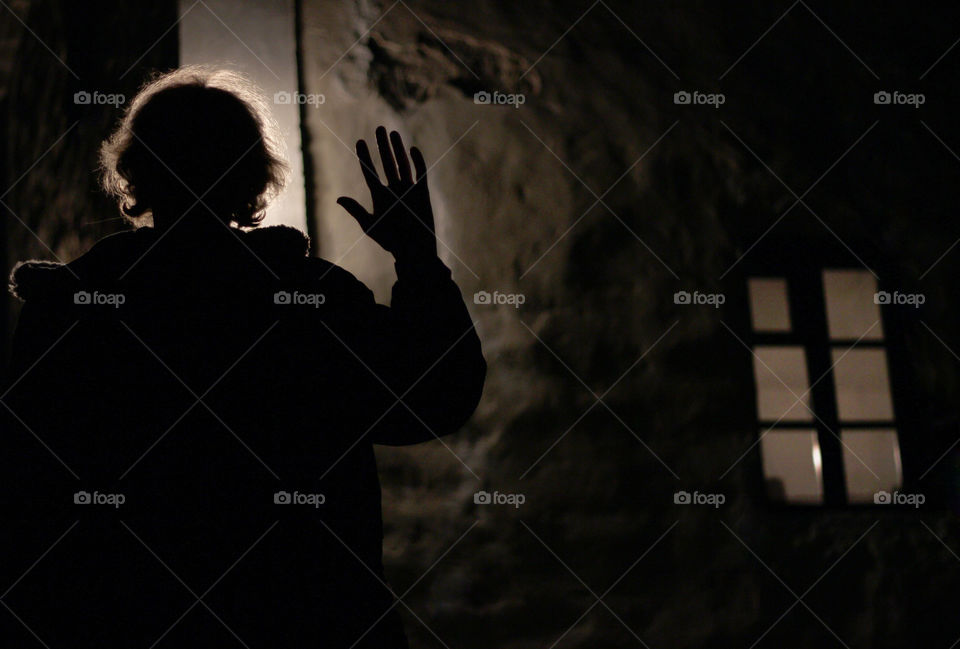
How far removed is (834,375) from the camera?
327 cm

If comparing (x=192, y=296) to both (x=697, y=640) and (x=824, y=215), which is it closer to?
(x=697, y=640)

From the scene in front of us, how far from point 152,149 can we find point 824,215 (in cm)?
278

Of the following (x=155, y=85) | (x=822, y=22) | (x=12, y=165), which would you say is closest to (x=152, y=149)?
(x=155, y=85)

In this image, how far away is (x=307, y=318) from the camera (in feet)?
3.74
